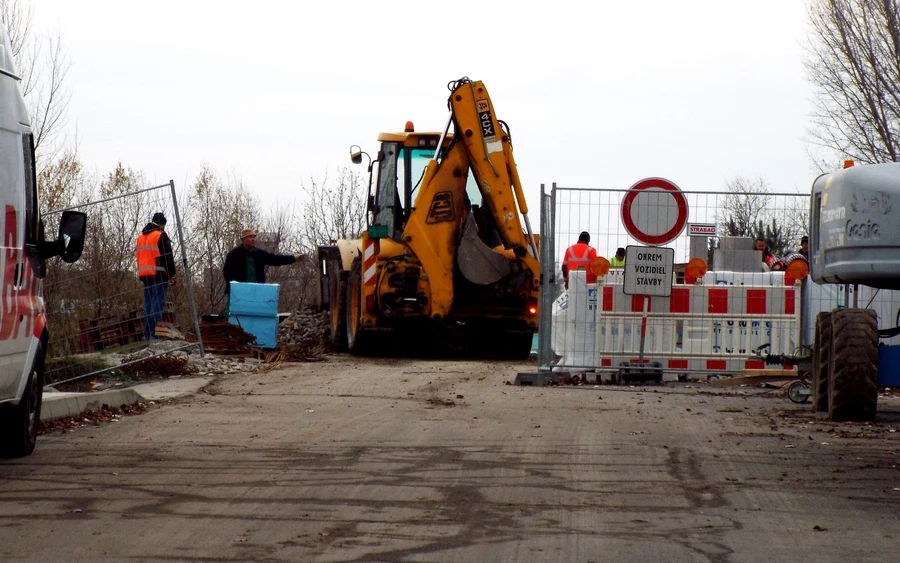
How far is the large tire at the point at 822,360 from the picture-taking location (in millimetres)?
10562

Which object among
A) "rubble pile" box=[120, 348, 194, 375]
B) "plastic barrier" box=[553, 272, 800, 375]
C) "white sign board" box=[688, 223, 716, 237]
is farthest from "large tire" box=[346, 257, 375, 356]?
"white sign board" box=[688, 223, 716, 237]

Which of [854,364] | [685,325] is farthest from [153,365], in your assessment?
[854,364]

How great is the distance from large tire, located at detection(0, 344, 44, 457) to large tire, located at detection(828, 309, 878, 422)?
6.02m

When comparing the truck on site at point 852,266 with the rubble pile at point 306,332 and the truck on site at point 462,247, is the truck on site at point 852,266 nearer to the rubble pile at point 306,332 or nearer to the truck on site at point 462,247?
the truck on site at point 462,247

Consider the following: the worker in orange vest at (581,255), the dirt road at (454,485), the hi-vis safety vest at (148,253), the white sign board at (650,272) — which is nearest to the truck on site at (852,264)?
the dirt road at (454,485)

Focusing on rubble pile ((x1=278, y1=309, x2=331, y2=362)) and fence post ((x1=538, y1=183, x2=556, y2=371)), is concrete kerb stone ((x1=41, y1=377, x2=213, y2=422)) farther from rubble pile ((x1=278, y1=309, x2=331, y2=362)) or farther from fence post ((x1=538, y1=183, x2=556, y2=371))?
rubble pile ((x1=278, y1=309, x2=331, y2=362))

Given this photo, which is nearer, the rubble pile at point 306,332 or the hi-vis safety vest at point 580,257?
the hi-vis safety vest at point 580,257

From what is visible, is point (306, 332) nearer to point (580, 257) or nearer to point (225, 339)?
point (225, 339)

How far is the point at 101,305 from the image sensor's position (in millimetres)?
14156

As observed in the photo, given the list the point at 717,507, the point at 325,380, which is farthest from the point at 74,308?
the point at 717,507

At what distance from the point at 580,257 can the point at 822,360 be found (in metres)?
4.69

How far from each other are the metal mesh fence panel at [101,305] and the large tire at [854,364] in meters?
7.29

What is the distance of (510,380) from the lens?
47.1ft

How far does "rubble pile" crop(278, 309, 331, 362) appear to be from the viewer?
2054 cm
